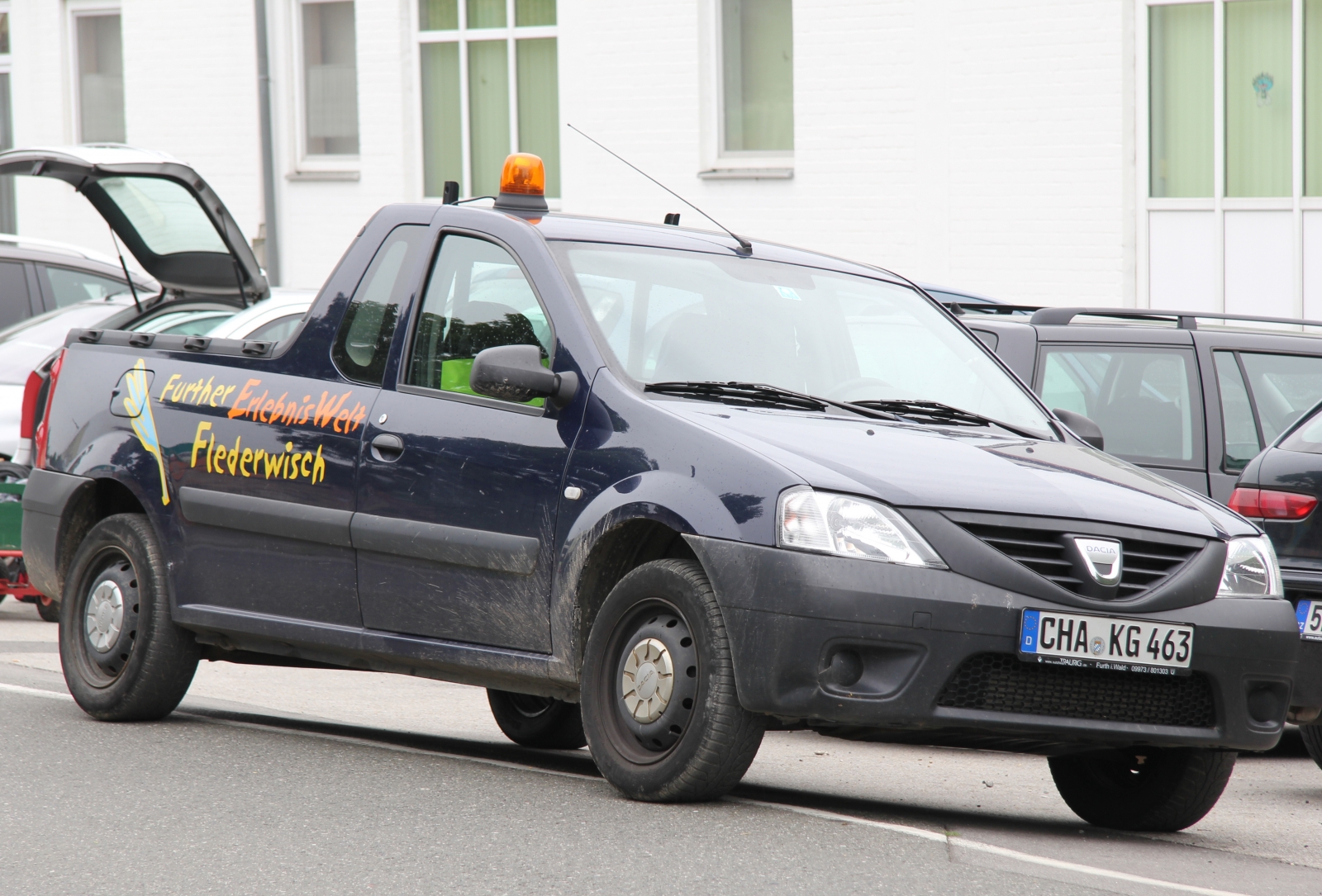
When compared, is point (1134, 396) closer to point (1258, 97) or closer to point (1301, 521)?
point (1301, 521)

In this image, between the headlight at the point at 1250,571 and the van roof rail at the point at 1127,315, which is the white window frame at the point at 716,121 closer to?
the van roof rail at the point at 1127,315

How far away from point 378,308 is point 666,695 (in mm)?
1943

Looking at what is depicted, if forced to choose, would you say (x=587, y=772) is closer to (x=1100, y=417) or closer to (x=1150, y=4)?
(x=1100, y=417)

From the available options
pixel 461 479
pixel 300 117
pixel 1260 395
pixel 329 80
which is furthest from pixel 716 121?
pixel 461 479

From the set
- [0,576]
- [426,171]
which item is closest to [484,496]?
[0,576]

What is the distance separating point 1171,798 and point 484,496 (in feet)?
7.52

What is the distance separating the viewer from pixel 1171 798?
18.7ft

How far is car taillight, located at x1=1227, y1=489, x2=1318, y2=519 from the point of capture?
21.4ft

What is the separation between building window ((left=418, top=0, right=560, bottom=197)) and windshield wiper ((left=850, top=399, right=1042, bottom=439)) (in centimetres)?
1272

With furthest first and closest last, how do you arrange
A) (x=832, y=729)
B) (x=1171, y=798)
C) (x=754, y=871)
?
(x=1171, y=798), (x=832, y=729), (x=754, y=871)

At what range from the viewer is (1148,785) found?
5750mm

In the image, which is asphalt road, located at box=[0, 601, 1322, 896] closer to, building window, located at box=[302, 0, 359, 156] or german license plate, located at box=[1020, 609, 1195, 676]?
german license plate, located at box=[1020, 609, 1195, 676]

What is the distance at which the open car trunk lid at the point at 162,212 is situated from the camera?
8.16 m

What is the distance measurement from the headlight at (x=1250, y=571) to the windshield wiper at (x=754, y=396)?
42.8 inches
